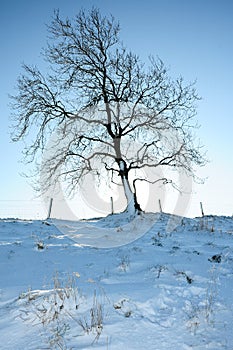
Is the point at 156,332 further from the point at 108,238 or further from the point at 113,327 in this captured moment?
the point at 108,238

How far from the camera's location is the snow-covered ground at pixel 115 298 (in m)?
2.35

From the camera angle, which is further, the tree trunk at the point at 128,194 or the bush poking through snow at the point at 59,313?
the tree trunk at the point at 128,194

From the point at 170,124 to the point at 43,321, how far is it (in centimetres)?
1347

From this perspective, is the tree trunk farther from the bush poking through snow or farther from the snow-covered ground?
the bush poking through snow

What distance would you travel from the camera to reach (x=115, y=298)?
3094mm

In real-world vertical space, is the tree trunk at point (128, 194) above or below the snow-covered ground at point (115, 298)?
above

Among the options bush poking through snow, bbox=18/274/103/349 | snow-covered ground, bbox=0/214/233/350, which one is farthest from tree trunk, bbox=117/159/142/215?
bush poking through snow, bbox=18/274/103/349

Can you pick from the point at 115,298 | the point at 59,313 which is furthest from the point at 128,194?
the point at 59,313

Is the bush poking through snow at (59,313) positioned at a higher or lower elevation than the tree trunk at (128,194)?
lower

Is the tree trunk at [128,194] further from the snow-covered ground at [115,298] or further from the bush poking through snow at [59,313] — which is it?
the bush poking through snow at [59,313]

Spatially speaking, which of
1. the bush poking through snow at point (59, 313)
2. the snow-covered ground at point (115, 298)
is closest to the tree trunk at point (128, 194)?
the snow-covered ground at point (115, 298)

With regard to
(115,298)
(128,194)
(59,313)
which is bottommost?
(59,313)

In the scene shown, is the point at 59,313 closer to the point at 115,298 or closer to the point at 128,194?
the point at 115,298

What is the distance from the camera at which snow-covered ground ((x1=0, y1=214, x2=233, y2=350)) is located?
7.72 ft
